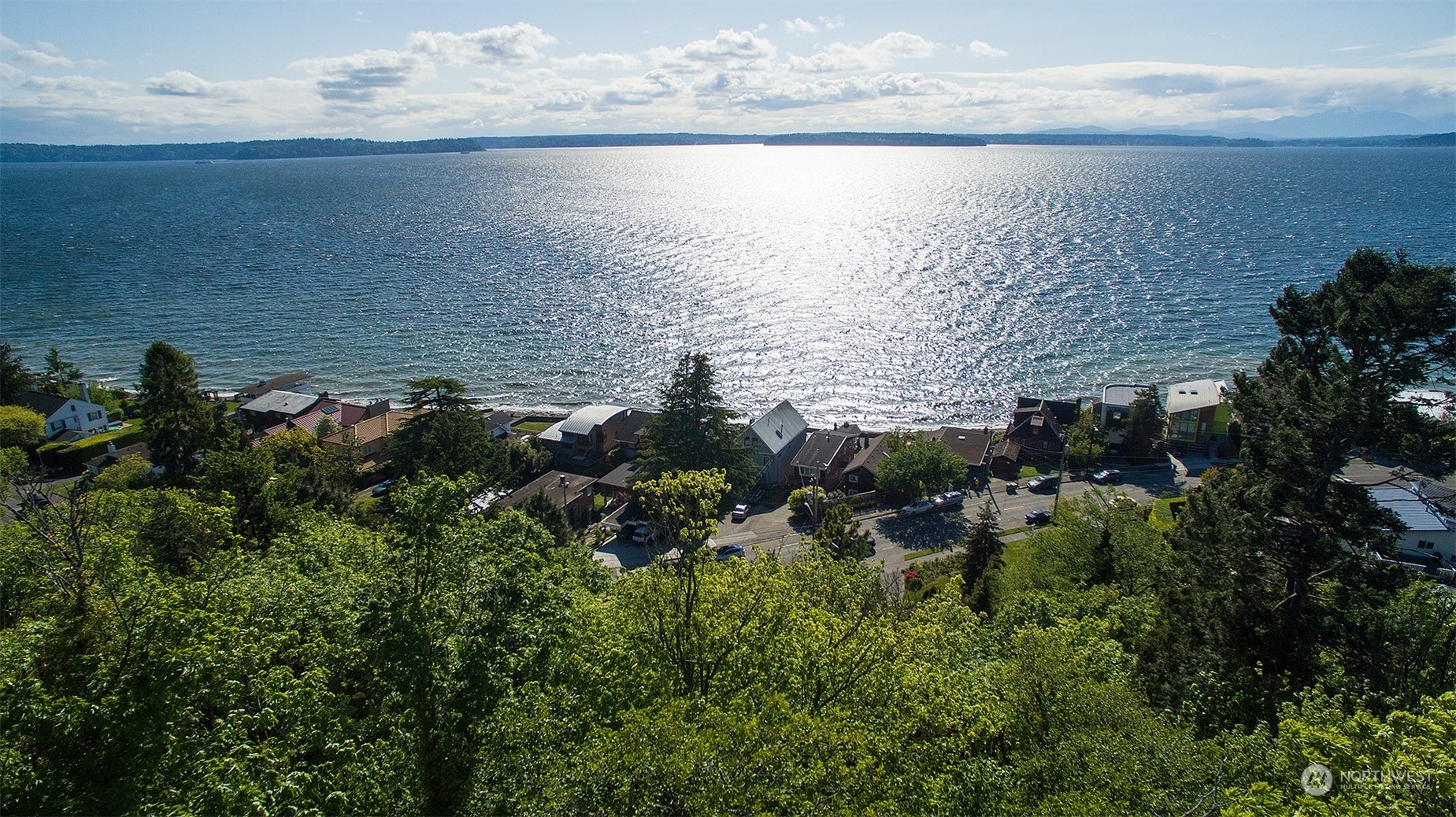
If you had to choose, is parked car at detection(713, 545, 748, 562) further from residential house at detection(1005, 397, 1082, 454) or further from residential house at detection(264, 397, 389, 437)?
residential house at detection(264, 397, 389, 437)

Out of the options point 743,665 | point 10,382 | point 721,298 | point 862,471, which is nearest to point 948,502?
point 862,471

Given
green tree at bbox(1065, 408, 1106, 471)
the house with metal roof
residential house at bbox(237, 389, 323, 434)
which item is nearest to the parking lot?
green tree at bbox(1065, 408, 1106, 471)

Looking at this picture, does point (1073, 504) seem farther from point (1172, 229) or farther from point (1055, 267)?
point (1172, 229)

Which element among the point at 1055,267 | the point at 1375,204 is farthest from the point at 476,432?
the point at 1375,204

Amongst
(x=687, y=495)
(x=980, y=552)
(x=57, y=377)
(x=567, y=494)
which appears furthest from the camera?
(x=57, y=377)

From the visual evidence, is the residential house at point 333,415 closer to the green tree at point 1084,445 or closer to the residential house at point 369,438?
the residential house at point 369,438

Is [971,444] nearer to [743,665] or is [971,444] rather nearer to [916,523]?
[916,523]
